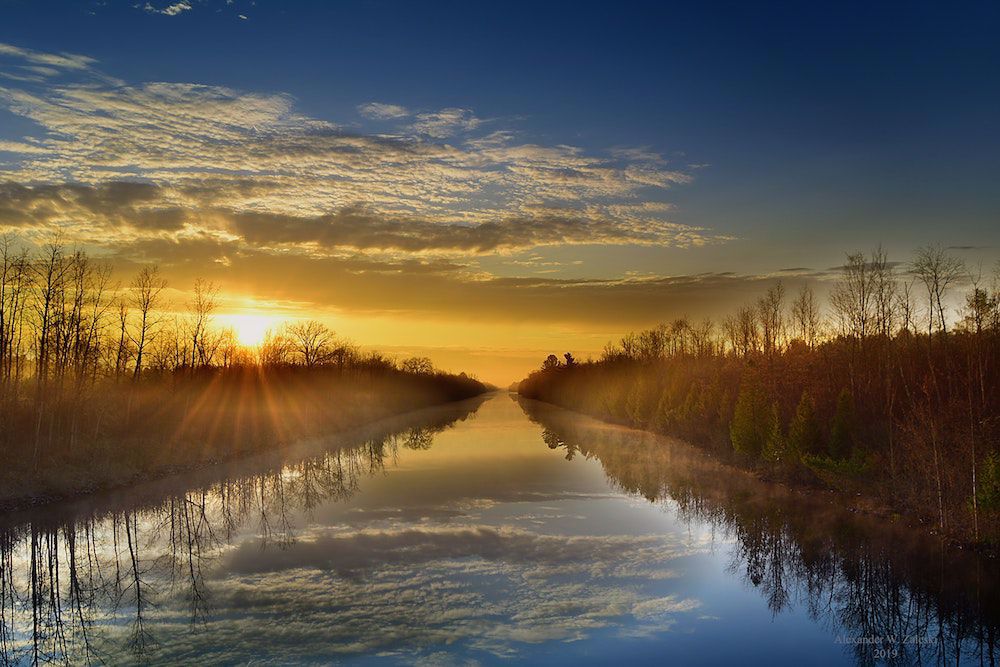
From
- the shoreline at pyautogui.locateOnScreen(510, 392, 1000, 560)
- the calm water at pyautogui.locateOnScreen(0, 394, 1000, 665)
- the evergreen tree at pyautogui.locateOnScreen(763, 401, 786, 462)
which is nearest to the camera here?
the calm water at pyautogui.locateOnScreen(0, 394, 1000, 665)

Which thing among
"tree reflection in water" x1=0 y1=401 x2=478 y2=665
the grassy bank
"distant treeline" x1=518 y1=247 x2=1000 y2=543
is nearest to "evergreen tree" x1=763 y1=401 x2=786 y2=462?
"distant treeline" x1=518 y1=247 x2=1000 y2=543

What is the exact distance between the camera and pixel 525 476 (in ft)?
88.0

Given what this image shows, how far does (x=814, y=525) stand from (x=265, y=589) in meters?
12.8

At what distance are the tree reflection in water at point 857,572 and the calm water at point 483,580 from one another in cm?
5

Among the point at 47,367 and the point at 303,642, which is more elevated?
the point at 47,367

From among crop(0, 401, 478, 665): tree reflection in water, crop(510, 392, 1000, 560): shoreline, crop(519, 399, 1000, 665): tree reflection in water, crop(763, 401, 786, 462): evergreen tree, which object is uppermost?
crop(763, 401, 786, 462): evergreen tree

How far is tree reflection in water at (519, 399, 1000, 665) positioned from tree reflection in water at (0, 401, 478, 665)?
985cm

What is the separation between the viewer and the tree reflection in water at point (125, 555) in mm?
10102

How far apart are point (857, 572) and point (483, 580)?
23.2ft

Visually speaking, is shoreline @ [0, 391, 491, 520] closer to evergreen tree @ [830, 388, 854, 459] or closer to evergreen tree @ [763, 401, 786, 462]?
evergreen tree @ [763, 401, 786, 462]

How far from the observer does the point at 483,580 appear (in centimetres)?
1263

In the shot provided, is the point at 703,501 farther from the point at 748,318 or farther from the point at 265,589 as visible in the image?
the point at 748,318

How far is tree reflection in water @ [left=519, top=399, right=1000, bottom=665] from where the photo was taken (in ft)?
33.3

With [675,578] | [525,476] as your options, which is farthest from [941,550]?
[525,476]
